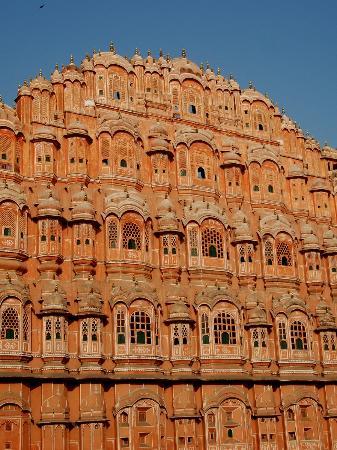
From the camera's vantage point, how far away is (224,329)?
33.5 meters

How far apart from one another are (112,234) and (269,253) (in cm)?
902

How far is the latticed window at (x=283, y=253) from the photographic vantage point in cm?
3688

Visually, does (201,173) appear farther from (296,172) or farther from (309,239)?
(309,239)

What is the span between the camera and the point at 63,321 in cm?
2980

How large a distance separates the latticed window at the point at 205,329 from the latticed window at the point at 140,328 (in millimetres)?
2756

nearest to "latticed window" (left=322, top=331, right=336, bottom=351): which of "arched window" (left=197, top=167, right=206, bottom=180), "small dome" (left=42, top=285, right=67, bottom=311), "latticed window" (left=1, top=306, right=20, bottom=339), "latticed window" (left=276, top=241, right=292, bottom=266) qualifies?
"latticed window" (left=276, top=241, right=292, bottom=266)

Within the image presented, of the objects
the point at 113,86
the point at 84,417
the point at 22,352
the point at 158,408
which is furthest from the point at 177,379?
the point at 113,86

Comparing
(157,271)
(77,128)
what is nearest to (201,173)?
(157,271)

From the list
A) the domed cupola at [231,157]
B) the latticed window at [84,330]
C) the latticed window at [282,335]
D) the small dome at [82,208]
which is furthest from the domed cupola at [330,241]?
the latticed window at [84,330]

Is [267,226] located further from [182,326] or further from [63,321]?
[63,321]

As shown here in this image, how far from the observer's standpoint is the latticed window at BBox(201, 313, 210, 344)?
3281 centimetres

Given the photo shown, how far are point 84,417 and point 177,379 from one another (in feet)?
15.3

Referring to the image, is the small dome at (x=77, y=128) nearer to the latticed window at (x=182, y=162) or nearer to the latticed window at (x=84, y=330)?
the latticed window at (x=182, y=162)

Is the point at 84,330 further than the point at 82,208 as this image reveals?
No
